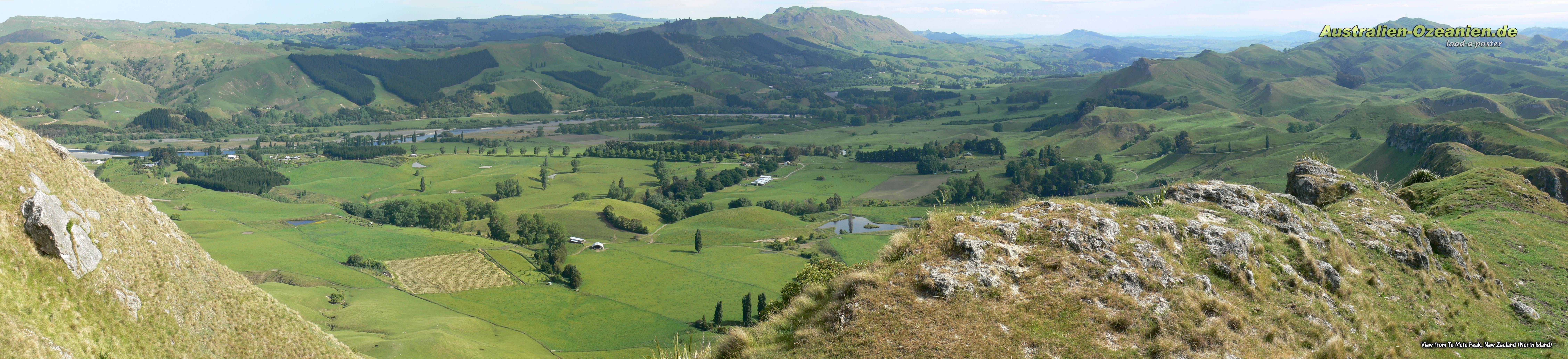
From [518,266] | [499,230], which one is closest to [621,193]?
[499,230]

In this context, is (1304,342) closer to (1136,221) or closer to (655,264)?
(1136,221)

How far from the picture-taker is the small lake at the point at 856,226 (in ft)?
493

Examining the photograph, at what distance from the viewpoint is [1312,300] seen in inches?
965

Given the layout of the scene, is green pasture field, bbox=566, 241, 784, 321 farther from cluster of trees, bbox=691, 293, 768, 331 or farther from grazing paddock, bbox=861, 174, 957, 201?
grazing paddock, bbox=861, 174, 957, 201

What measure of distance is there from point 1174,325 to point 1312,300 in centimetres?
730

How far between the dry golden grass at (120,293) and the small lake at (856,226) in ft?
370

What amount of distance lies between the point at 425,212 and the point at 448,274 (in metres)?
52.3

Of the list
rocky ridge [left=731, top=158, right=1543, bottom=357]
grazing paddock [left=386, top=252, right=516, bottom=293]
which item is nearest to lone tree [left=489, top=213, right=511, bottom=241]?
grazing paddock [left=386, top=252, right=516, bottom=293]

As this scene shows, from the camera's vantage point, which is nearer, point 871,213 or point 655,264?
point 655,264

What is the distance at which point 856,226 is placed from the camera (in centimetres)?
15512

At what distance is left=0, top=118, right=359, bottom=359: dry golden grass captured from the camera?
2648 centimetres

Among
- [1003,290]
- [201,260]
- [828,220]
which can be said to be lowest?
[828,220]

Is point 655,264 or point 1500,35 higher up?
point 1500,35

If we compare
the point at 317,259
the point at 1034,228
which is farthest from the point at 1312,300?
the point at 317,259
